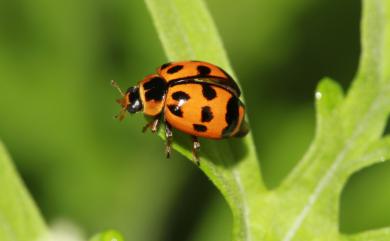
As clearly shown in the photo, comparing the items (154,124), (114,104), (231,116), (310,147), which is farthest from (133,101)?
(114,104)

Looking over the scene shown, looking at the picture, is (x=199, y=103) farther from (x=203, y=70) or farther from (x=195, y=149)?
(x=195, y=149)

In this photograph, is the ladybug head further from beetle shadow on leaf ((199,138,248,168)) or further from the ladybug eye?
beetle shadow on leaf ((199,138,248,168))

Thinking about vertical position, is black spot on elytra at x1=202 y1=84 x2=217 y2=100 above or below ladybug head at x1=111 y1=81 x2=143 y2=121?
above

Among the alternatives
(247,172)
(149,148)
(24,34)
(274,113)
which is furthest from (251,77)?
(247,172)

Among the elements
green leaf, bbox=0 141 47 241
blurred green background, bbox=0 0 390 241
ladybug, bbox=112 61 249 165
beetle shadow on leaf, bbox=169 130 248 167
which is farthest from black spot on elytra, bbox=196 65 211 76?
blurred green background, bbox=0 0 390 241

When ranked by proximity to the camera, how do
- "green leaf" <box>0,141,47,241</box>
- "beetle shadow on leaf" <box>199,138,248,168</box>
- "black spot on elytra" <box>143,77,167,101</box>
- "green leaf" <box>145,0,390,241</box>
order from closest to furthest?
"green leaf" <box>0,141,47,241</box>, "green leaf" <box>145,0,390,241</box>, "beetle shadow on leaf" <box>199,138,248,168</box>, "black spot on elytra" <box>143,77,167,101</box>

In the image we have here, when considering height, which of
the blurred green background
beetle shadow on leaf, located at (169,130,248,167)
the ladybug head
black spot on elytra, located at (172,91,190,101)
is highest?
black spot on elytra, located at (172,91,190,101)

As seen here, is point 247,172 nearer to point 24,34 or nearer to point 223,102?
point 223,102
